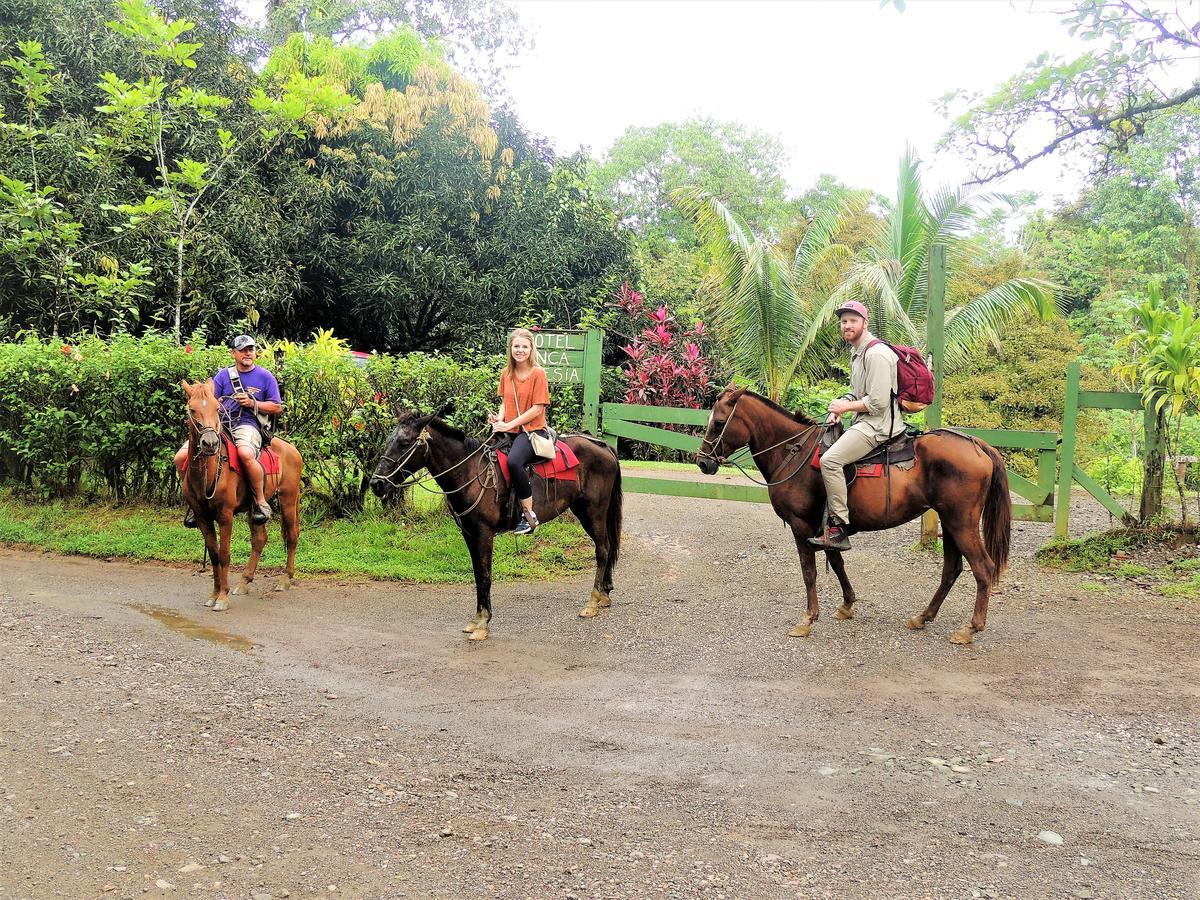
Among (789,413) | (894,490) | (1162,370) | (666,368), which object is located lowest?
(894,490)

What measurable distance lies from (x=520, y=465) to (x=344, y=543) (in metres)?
3.74

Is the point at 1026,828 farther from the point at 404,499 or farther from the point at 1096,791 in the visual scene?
the point at 404,499

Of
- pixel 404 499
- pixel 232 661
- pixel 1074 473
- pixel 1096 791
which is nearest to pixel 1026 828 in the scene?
pixel 1096 791

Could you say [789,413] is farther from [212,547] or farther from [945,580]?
[212,547]

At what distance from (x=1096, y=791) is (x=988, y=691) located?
1.59 meters

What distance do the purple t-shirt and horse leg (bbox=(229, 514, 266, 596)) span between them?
0.98 m

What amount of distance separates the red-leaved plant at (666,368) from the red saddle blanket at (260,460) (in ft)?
37.6

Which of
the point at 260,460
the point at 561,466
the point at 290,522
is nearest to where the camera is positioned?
the point at 561,466

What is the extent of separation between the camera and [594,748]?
520cm

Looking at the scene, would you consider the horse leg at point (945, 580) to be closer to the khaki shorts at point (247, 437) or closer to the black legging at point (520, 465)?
the black legging at point (520, 465)

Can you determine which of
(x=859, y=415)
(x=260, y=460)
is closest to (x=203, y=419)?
(x=260, y=460)

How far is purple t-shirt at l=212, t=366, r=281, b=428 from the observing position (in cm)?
882

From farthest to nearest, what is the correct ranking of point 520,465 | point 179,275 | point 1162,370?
point 179,275 < point 1162,370 < point 520,465

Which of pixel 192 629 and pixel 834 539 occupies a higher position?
pixel 834 539
